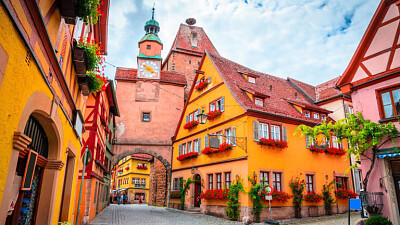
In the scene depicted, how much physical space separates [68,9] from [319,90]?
22.4 meters

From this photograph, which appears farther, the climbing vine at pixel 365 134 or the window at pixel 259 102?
the window at pixel 259 102

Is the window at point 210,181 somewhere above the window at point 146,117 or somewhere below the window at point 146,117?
below

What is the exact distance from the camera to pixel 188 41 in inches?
1655

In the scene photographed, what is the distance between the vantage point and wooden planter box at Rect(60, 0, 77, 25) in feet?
15.4

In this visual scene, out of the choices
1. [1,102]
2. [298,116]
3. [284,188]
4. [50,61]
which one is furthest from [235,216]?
[1,102]

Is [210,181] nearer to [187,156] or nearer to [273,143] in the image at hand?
[187,156]

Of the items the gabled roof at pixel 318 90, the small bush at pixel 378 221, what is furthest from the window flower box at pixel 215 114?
the small bush at pixel 378 221

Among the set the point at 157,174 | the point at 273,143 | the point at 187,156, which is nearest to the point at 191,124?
the point at 187,156

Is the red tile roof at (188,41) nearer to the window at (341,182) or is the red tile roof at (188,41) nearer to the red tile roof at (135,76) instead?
the red tile roof at (135,76)

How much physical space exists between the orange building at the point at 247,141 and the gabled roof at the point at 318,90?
1.84 meters

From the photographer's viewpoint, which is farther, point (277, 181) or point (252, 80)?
point (252, 80)

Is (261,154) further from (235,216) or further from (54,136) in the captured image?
(54,136)

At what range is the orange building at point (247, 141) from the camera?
14969mm

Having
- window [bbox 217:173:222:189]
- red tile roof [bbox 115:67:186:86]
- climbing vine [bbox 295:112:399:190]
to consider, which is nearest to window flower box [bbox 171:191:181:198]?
window [bbox 217:173:222:189]
